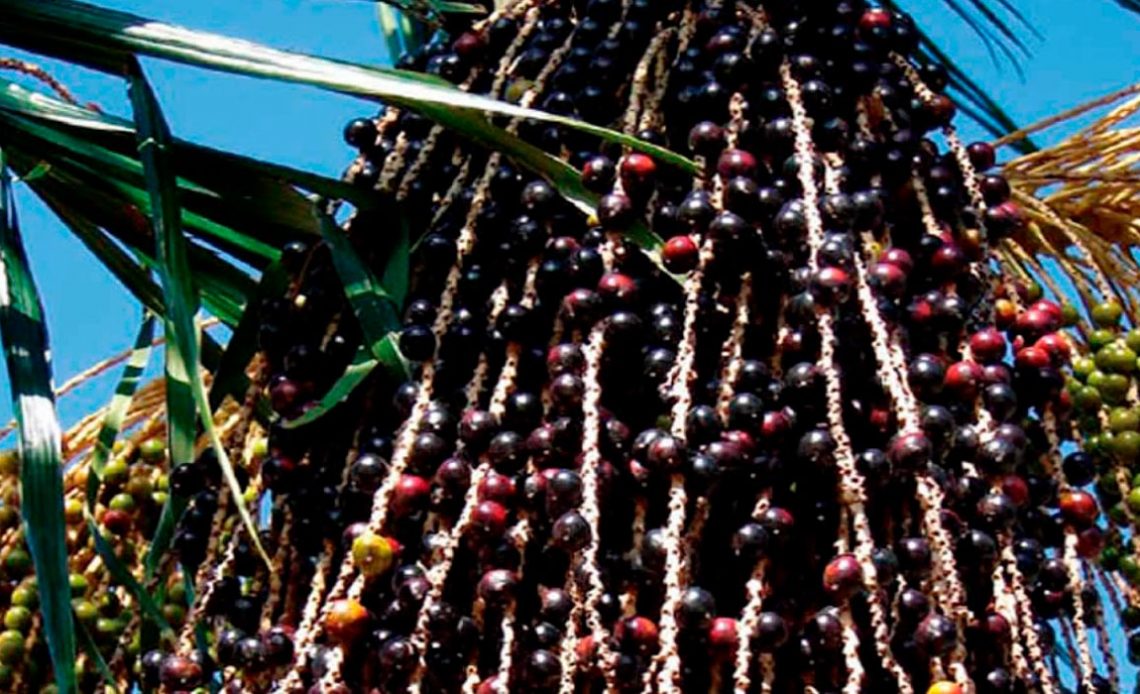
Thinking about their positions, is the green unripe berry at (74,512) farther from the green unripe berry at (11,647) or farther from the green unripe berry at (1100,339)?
the green unripe berry at (1100,339)

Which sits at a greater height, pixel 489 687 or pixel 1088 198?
pixel 1088 198

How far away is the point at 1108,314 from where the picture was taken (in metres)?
2.00

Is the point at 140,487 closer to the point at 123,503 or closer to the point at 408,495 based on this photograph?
the point at 123,503

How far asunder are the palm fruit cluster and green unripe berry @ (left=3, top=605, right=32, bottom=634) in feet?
0.68

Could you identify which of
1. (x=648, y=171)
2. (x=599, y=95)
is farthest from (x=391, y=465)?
(x=599, y=95)

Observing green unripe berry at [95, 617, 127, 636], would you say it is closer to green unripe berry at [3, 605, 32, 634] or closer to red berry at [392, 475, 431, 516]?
green unripe berry at [3, 605, 32, 634]

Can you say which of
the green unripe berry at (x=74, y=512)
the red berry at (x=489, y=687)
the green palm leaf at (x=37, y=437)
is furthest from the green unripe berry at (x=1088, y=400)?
the green unripe berry at (x=74, y=512)

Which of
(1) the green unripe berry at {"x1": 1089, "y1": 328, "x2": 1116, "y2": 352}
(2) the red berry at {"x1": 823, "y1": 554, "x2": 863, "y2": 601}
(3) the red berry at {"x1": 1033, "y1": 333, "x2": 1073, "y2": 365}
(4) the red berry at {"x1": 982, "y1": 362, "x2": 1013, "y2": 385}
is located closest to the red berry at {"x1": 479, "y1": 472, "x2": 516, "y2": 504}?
(2) the red berry at {"x1": 823, "y1": 554, "x2": 863, "y2": 601}

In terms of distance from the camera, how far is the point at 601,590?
1414mm

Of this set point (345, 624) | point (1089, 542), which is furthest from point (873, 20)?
point (345, 624)

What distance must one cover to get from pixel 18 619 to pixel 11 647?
0.10ft

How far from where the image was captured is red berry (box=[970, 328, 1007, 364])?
5.21 ft

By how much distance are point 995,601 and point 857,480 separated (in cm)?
13

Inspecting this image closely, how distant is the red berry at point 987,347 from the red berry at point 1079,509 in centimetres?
12
